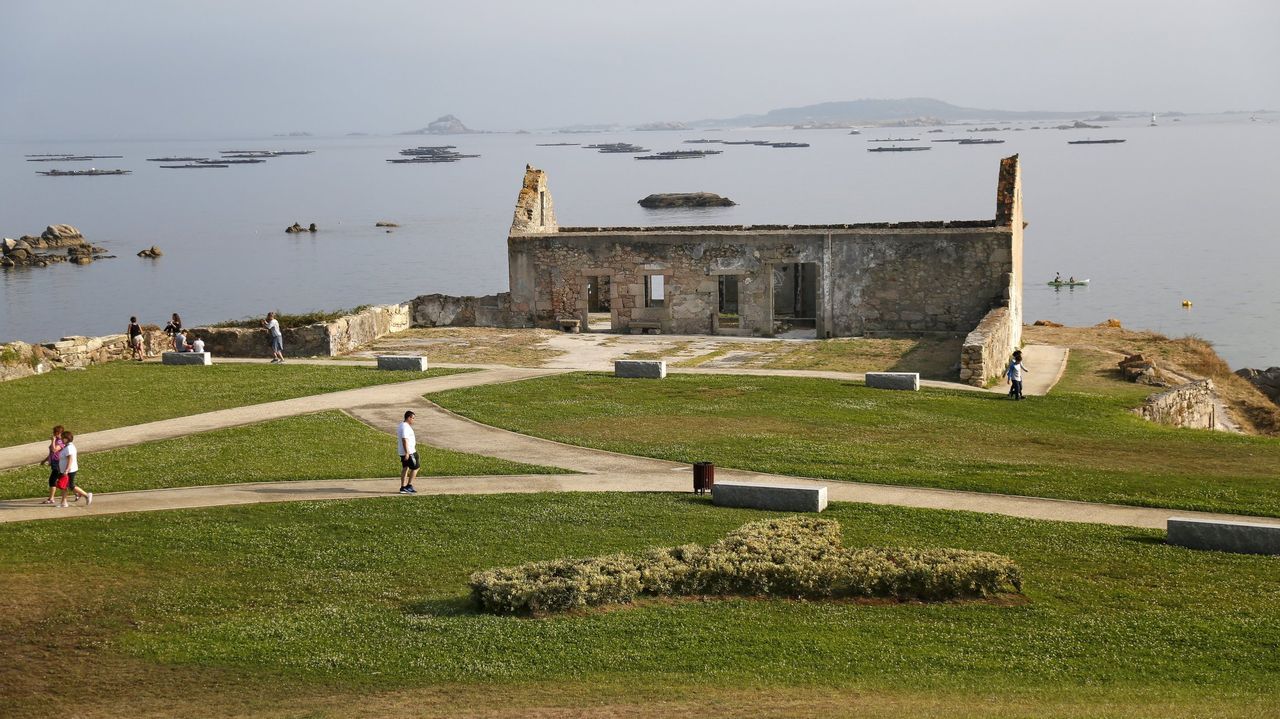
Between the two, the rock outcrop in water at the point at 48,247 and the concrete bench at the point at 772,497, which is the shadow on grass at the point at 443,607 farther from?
the rock outcrop in water at the point at 48,247

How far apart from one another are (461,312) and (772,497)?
24.6 metres

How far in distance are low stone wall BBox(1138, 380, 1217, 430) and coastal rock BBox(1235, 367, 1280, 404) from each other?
8.45 meters

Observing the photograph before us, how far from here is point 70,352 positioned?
3453cm

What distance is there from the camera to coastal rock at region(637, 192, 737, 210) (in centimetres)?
13775

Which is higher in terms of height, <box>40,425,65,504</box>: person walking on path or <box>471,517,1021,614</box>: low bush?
<box>40,425,65,504</box>: person walking on path

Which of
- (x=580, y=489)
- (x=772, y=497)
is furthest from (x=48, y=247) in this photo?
(x=772, y=497)

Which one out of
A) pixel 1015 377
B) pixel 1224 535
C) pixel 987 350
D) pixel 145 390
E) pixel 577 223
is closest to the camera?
pixel 1224 535

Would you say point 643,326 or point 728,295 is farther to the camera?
point 728,295

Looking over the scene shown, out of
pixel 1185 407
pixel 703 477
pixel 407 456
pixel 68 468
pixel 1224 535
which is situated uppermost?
pixel 68 468

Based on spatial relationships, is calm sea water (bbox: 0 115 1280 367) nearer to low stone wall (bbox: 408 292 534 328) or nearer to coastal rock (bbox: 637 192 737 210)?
coastal rock (bbox: 637 192 737 210)

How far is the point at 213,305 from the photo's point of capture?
8125 cm

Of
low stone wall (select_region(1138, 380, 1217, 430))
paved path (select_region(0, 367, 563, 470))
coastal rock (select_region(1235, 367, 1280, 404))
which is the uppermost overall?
paved path (select_region(0, 367, 563, 470))

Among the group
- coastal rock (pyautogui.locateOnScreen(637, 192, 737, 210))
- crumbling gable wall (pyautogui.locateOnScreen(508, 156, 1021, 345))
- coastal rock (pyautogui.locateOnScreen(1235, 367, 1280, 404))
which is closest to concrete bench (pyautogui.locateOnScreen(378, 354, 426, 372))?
crumbling gable wall (pyautogui.locateOnScreen(508, 156, 1021, 345))

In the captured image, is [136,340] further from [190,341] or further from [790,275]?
[790,275]
